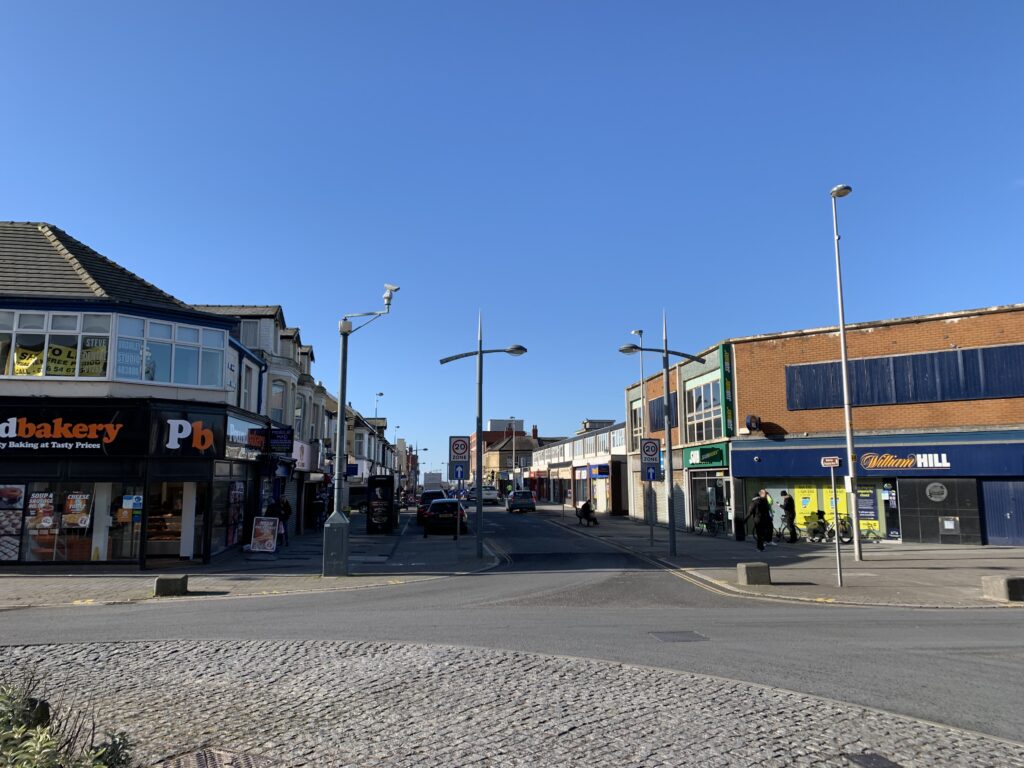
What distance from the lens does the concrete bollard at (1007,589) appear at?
44.5 feet

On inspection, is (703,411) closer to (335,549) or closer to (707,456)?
(707,456)

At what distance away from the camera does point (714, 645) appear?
978cm

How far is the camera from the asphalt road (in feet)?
25.6

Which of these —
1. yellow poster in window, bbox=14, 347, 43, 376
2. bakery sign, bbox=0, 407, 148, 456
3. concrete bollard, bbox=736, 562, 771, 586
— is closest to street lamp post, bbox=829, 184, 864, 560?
concrete bollard, bbox=736, 562, 771, 586

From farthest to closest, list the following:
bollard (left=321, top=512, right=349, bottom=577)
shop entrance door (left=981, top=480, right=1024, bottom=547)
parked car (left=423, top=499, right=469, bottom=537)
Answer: parked car (left=423, top=499, right=469, bottom=537) < shop entrance door (left=981, top=480, right=1024, bottom=547) < bollard (left=321, top=512, right=349, bottom=577)

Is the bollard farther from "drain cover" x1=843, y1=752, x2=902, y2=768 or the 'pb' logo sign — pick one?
"drain cover" x1=843, y1=752, x2=902, y2=768

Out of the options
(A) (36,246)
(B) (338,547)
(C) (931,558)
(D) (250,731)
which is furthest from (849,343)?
(A) (36,246)

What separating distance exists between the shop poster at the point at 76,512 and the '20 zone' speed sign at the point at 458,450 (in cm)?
1016

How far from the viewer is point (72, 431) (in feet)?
62.1

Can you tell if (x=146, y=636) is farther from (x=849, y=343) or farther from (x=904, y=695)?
(x=849, y=343)

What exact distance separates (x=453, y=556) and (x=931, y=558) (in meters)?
14.1

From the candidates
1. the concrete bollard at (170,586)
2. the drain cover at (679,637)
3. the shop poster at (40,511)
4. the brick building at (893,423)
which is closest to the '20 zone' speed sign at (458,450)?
the brick building at (893,423)

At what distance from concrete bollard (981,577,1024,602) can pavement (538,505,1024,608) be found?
25 centimetres

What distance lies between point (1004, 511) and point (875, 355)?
6523mm
